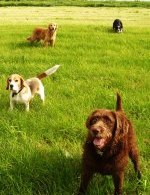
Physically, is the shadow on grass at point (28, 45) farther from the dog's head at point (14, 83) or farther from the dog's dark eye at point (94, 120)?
the dog's dark eye at point (94, 120)

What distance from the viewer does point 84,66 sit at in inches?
400

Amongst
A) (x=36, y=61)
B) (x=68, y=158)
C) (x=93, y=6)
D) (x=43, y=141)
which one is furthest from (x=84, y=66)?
(x=93, y=6)

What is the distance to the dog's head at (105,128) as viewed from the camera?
3.86m

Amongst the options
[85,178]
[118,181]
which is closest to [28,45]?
[85,178]

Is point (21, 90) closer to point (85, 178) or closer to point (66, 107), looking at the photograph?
point (66, 107)

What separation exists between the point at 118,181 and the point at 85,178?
12.7 inches

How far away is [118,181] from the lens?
4.27m

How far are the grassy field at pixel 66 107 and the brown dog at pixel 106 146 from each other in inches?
12.7

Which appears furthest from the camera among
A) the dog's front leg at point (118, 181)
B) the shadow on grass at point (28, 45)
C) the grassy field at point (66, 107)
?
→ the shadow on grass at point (28, 45)

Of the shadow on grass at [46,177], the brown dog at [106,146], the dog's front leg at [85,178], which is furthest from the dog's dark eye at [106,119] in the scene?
the shadow on grass at [46,177]

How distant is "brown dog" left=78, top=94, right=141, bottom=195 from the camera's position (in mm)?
3932

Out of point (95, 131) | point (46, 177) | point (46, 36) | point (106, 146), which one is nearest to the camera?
point (95, 131)

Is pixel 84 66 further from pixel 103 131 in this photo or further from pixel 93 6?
pixel 93 6

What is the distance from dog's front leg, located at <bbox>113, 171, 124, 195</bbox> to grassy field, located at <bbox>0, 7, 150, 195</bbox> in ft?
0.72
